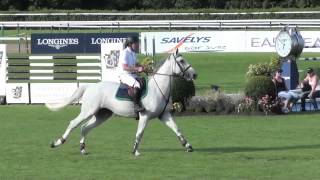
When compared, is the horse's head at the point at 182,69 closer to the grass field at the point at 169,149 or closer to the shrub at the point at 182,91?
the grass field at the point at 169,149

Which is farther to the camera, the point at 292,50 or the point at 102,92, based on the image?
the point at 292,50

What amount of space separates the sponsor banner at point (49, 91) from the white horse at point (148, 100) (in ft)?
40.0

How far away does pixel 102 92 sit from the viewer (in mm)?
16188

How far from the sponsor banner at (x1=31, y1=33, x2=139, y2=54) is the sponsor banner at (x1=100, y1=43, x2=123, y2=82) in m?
2.68

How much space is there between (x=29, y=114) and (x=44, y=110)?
1402mm

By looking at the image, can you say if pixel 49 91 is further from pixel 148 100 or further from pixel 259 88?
pixel 148 100

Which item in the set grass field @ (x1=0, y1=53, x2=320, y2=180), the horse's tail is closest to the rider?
the horse's tail

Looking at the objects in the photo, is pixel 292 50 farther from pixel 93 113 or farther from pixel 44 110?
pixel 93 113

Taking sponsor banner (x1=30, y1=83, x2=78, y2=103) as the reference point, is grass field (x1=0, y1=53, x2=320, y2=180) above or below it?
below

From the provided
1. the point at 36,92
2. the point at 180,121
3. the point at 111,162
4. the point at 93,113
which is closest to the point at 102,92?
the point at 93,113

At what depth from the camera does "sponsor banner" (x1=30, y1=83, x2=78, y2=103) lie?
28.6 meters

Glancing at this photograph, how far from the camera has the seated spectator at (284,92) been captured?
23.7 metres

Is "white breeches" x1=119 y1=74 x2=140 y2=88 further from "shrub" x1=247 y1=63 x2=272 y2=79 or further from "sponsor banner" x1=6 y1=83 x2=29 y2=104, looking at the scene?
"sponsor banner" x1=6 y1=83 x2=29 y2=104

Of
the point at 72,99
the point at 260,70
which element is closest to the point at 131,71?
the point at 72,99
